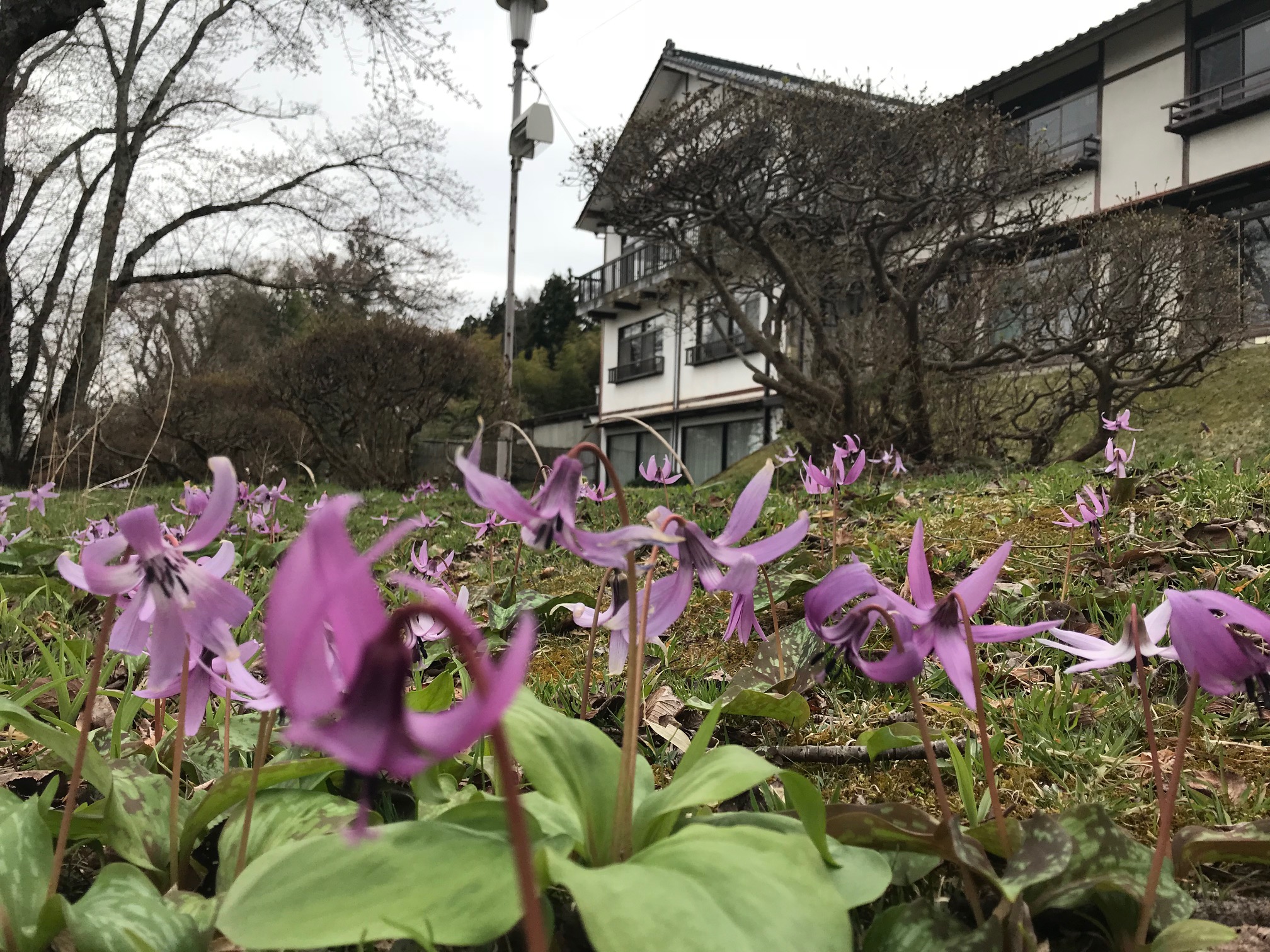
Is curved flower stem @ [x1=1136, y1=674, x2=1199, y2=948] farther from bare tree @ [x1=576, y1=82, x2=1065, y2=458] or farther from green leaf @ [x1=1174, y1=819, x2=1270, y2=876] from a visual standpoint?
bare tree @ [x1=576, y1=82, x2=1065, y2=458]

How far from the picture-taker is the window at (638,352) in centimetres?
2369

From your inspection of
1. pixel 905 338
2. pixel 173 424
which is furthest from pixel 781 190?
pixel 173 424

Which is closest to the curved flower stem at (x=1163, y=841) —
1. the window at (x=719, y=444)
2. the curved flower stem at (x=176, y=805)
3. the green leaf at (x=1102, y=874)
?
the green leaf at (x=1102, y=874)

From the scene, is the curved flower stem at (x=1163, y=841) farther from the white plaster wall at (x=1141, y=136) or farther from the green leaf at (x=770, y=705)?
the white plaster wall at (x=1141, y=136)

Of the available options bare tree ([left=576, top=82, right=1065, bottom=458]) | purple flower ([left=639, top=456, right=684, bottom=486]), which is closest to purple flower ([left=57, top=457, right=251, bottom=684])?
purple flower ([left=639, top=456, right=684, bottom=486])

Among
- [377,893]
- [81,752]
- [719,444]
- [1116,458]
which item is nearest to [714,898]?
[377,893]

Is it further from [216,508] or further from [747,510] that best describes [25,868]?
[747,510]

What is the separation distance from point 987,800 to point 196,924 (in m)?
1.06

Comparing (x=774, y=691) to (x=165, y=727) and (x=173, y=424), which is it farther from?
(x=173, y=424)

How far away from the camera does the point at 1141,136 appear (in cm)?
1422

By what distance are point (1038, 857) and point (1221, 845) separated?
289 mm

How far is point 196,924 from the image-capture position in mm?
854

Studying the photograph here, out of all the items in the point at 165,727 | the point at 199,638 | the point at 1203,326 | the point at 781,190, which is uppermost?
the point at 781,190

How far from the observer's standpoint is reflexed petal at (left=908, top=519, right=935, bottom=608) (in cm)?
83
